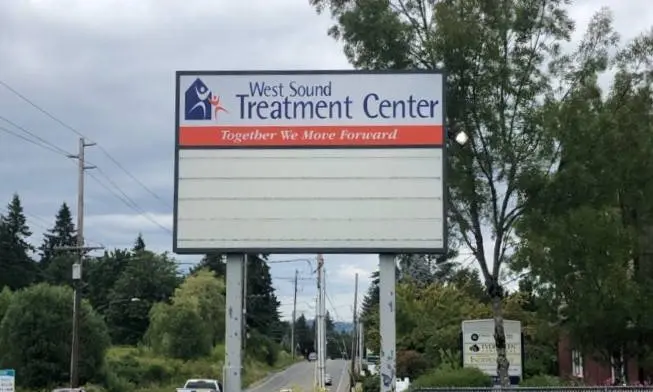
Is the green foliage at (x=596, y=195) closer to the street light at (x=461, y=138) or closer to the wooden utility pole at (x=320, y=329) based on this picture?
the street light at (x=461, y=138)

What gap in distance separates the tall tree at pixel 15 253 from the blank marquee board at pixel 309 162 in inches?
3701

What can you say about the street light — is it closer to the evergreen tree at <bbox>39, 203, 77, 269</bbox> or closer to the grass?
the grass

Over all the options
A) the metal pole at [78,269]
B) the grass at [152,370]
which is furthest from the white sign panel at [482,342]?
the grass at [152,370]

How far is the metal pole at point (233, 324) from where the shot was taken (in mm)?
18188

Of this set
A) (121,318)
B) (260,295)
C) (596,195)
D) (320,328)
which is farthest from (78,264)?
(260,295)

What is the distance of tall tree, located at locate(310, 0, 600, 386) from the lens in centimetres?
1905

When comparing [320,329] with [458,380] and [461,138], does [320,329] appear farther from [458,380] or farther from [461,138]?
Answer: [461,138]

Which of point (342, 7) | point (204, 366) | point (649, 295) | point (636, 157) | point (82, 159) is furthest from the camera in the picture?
point (204, 366)

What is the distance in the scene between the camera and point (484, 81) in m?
19.4

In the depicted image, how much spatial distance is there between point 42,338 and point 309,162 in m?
37.4

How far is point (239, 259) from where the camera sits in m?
18.4

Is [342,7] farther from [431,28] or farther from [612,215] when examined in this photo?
[612,215]

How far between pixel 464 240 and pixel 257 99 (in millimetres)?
5591

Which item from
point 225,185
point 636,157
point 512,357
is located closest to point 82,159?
point 512,357
